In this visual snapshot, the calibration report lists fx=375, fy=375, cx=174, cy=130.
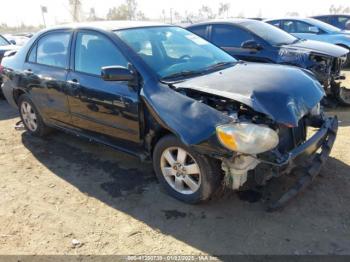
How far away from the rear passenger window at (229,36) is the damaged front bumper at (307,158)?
370cm

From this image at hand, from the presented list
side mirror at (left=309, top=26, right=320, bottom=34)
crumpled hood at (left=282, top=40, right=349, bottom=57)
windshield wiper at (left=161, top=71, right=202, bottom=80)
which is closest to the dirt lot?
windshield wiper at (left=161, top=71, right=202, bottom=80)

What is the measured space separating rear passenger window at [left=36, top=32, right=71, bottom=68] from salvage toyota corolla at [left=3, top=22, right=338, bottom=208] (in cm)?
1

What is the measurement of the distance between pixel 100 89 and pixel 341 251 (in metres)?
2.77

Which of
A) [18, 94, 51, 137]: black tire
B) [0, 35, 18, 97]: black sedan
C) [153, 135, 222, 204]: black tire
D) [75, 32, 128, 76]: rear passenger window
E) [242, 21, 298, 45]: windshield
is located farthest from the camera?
[0, 35, 18, 97]: black sedan

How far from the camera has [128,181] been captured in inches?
167

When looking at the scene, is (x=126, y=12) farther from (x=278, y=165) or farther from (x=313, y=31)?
(x=278, y=165)

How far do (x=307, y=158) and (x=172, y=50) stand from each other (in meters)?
1.87

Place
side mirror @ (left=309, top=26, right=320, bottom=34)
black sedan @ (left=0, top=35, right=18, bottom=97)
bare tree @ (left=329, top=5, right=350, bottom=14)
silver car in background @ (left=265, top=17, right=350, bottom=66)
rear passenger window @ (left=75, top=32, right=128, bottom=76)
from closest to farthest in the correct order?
rear passenger window @ (left=75, top=32, right=128, bottom=76), black sedan @ (left=0, top=35, right=18, bottom=97), silver car in background @ (left=265, top=17, right=350, bottom=66), side mirror @ (left=309, top=26, right=320, bottom=34), bare tree @ (left=329, top=5, right=350, bottom=14)

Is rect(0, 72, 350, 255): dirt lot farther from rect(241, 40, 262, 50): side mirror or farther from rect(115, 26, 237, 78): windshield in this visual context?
rect(241, 40, 262, 50): side mirror

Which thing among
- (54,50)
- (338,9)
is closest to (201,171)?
(54,50)

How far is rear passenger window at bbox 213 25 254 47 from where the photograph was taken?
288 inches

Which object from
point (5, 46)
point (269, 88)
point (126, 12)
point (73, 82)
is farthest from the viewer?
point (126, 12)

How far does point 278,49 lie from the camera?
22.4ft

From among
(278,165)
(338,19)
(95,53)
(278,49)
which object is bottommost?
(338,19)
